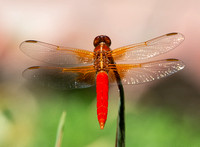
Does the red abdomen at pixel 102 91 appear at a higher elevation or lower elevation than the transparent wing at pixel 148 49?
lower

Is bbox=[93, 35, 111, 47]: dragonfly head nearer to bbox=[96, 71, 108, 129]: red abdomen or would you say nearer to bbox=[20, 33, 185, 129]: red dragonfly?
bbox=[20, 33, 185, 129]: red dragonfly

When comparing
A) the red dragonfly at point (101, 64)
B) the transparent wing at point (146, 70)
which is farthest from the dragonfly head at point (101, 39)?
the transparent wing at point (146, 70)

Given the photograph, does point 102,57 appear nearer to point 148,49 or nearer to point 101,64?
point 101,64

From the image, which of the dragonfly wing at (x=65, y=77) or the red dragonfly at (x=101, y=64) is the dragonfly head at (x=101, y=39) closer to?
the red dragonfly at (x=101, y=64)

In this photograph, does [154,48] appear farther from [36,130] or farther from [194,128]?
[36,130]

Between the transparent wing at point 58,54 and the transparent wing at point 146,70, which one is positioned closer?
the transparent wing at point 146,70

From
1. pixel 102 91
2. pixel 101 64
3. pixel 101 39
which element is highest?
pixel 101 39

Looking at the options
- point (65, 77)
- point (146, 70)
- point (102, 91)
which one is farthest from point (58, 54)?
point (146, 70)

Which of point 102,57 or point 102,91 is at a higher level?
point 102,57
